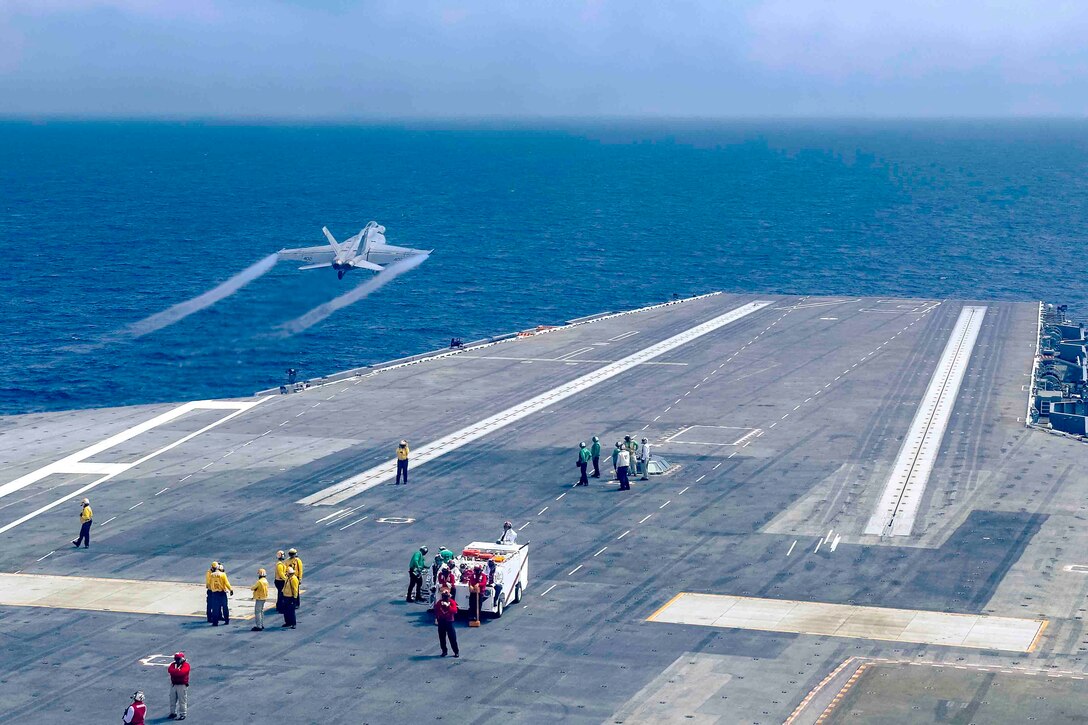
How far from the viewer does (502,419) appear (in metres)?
62.4

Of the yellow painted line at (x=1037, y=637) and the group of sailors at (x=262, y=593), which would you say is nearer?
the yellow painted line at (x=1037, y=637)

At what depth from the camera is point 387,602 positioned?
3812 cm

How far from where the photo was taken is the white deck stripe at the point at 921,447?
46.6 m

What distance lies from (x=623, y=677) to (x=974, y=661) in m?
8.60

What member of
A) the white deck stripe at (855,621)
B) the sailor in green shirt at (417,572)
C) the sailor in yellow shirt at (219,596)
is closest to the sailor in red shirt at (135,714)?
the sailor in yellow shirt at (219,596)

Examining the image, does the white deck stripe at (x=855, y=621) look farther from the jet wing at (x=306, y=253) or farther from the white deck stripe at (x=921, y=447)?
the jet wing at (x=306, y=253)

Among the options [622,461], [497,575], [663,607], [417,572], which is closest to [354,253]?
[622,461]

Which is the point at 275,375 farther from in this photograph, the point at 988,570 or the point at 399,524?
the point at 988,570

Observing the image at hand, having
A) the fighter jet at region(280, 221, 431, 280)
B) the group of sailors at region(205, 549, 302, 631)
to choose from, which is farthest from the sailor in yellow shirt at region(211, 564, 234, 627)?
the fighter jet at region(280, 221, 431, 280)

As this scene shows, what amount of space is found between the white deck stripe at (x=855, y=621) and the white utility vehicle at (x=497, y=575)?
12.7ft

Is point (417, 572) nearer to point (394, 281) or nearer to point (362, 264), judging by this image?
point (362, 264)

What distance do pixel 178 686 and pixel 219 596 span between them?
6.69 metres

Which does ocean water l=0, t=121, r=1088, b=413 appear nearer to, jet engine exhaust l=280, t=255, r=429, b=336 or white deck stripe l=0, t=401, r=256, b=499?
jet engine exhaust l=280, t=255, r=429, b=336

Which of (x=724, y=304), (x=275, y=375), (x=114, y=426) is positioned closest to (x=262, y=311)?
(x=275, y=375)
